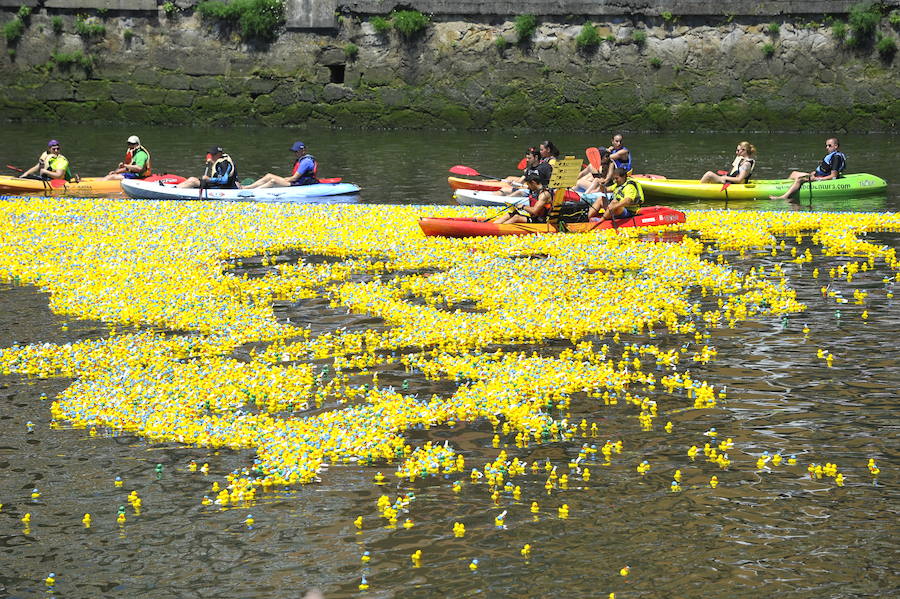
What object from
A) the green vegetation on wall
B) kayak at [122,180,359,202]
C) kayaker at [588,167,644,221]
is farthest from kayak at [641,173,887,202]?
the green vegetation on wall

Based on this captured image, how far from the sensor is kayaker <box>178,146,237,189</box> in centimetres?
2719

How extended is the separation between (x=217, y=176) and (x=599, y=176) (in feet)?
30.5

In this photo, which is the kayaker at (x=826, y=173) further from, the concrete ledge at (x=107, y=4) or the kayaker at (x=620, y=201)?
the concrete ledge at (x=107, y=4)

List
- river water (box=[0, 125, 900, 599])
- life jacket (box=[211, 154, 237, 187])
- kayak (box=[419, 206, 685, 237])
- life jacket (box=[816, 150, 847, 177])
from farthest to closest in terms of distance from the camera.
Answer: life jacket (box=[816, 150, 847, 177])
life jacket (box=[211, 154, 237, 187])
kayak (box=[419, 206, 685, 237])
river water (box=[0, 125, 900, 599])

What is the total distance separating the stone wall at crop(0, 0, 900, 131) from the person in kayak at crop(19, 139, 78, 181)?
14849 mm

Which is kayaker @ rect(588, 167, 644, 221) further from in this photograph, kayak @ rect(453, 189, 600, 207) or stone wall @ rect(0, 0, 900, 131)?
stone wall @ rect(0, 0, 900, 131)

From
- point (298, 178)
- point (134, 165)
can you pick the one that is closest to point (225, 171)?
point (298, 178)

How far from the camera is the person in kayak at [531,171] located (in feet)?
69.9

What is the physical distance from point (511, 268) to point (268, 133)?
84.5ft

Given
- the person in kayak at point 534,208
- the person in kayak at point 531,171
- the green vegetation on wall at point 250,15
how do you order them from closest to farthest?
the person in kayak at point 534,208
the person in kayak at point 531,171
the green vegetation on wall at point 250,15

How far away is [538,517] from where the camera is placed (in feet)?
30.2

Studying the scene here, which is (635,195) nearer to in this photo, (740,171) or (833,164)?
(740,171)

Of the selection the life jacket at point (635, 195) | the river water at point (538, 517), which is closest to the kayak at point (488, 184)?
the life jacket at point (635, 195)

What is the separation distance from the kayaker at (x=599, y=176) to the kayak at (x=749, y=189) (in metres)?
1.62
